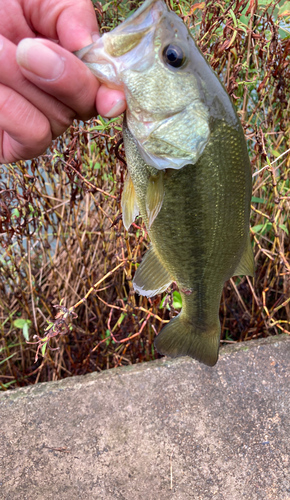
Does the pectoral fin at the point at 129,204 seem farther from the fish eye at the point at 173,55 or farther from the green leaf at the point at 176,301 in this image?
the green leaf at the point at 176,301

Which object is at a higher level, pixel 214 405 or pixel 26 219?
→ pixel 26 219

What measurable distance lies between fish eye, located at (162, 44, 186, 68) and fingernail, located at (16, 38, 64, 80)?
26 cm

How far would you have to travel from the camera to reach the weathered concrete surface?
5.19 feet

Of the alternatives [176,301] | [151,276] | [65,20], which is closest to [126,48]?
[65,20]

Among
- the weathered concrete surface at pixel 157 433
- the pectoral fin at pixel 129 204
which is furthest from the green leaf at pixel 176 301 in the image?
the pectoral fin at pixel 129 204

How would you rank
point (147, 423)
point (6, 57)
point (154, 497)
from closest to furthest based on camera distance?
point (6, 57)
point (154, 497)
point (147, 423)

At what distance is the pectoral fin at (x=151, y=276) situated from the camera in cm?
119

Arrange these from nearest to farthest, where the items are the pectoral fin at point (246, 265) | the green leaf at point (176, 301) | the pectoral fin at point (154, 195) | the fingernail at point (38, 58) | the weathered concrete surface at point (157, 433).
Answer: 1. the fingernail at point (38, 58)
2. the pectoral fin at point (154, 195)
3. the pectoral fin at point (246, 265)
4. the weathered concrete surface at point (157, 433)
5. the green leaf at point (176, 301)

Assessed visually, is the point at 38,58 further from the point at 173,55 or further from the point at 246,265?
the point at 246,265

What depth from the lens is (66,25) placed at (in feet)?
3.05

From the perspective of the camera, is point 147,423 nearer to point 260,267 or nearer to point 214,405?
point 214,405

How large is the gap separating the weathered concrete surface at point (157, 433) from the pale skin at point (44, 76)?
130 centimetres

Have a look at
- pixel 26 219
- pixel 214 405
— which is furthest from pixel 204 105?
pixel 214 405

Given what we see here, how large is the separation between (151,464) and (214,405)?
16.0 inches
